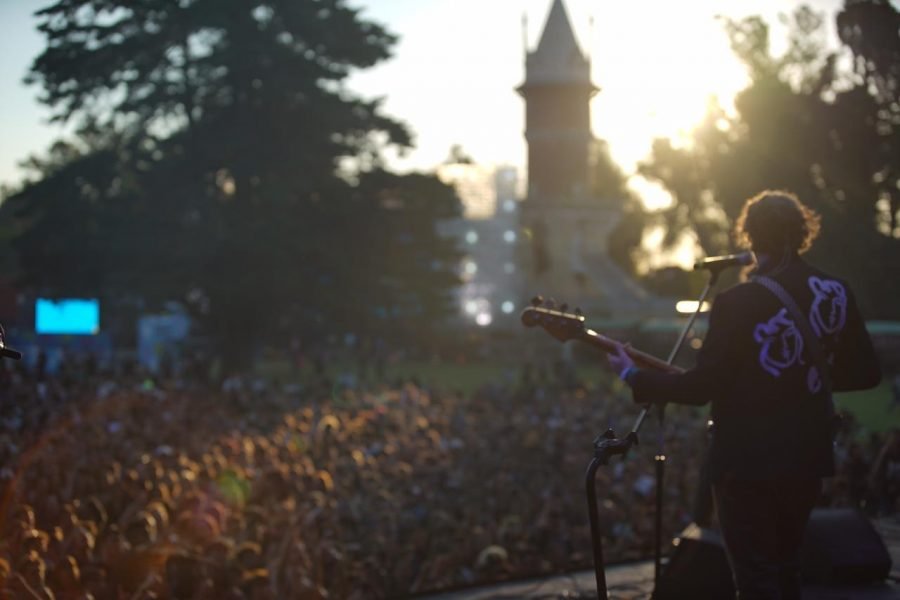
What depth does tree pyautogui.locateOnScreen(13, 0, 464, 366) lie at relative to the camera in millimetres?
30781

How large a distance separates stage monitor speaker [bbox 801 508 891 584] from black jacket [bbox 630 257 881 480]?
6.13 feet

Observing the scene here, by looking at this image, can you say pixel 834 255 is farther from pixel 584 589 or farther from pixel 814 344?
pixel 814 344

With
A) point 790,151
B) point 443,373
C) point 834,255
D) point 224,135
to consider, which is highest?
point 224,135


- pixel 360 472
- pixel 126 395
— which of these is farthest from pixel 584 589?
pixel 126 395

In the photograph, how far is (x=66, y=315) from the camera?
32.6m

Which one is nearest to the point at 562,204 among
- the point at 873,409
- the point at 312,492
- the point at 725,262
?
the point at 873,409

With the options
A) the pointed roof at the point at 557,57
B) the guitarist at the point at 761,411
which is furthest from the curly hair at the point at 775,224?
the pointed roof at the point at 557,57

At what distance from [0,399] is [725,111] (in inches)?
437

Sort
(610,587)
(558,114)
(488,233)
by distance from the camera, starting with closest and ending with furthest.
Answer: (610,587), (558,114), (488,233)

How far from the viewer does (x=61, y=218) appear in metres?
31.2

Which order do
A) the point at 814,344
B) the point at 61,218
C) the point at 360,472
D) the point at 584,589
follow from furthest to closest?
the point at 61,218 < the point at 360,472 < the point at 584,589 < the point at 814,344

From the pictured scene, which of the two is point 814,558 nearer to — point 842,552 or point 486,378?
point 842,552

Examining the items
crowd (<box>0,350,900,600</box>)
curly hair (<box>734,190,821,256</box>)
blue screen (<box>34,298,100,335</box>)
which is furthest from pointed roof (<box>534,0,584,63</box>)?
curly hair (<box>734,190,821,256</box>)

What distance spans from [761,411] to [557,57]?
57260 mm
